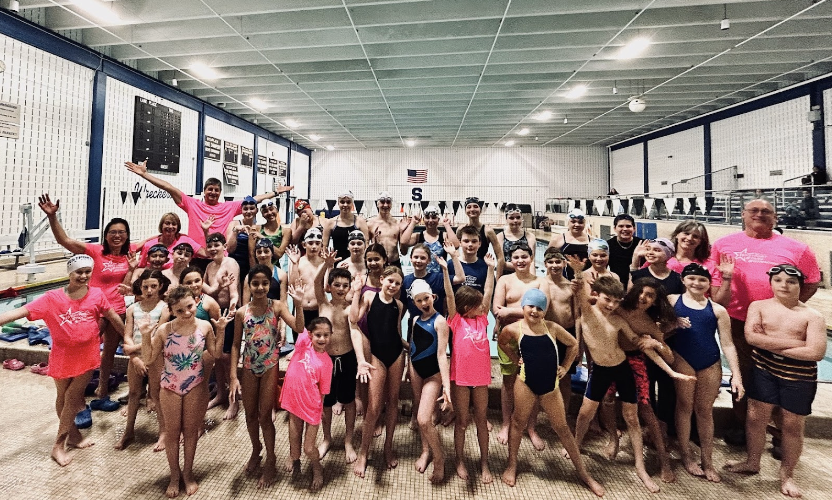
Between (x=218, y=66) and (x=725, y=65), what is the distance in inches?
493

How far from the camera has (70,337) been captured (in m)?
2.55

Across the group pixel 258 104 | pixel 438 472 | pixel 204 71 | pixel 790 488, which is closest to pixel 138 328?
pixel 438 472

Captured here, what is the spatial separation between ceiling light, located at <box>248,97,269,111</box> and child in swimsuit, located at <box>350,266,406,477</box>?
36.8 feet

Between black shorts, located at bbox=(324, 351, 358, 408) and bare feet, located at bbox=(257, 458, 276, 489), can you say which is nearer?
bare feet, located at bbox=(257, 458, 276, 489)

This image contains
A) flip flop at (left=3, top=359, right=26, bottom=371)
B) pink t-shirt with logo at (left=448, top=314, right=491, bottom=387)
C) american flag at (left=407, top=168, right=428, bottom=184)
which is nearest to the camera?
pink t-shirt with logo at (left=448, top=314, right=491, bottom=387)

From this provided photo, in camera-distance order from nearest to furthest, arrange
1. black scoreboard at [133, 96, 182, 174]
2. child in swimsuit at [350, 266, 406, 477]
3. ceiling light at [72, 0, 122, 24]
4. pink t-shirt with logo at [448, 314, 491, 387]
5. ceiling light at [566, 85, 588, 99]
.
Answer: pink t-shirt with logo at [448, 314, 491, 387], child in swimsuit at [350, 266, 406, 477], ceiling light at [72, 0, 122, 24], black scoreboard at [133, 96, 182, 174], ceiling light at [566, 85, 588, 99]

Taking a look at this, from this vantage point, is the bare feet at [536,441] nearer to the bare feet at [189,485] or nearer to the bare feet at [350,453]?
the bare feet at [350,453]

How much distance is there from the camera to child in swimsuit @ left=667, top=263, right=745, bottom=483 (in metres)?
2.49

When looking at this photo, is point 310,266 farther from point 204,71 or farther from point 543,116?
point 543,116

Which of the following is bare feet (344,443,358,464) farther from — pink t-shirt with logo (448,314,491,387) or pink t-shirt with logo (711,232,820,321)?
pink t-shirt with logo (711,232,820,321)

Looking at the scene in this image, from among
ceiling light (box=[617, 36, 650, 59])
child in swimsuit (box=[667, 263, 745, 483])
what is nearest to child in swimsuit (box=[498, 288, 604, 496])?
child in swimsuit (box=[667, 263, 745, 483])

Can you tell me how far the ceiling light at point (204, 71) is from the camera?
28.9 feet

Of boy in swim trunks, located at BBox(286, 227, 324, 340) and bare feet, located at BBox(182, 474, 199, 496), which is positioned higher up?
boy in swim trunks, located at BBox(286, 227, 324, 340)

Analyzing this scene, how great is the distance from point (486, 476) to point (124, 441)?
9.06ft
